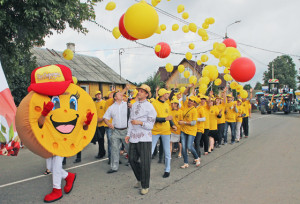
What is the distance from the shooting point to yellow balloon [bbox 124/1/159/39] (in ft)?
→ 16.4

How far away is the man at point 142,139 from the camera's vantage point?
419 centimetres

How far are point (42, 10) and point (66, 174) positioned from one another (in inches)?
191

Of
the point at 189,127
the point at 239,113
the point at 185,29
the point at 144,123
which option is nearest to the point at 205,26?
the point at 185,29

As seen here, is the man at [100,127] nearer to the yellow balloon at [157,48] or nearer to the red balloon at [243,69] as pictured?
the yellow balloon at [157,48]

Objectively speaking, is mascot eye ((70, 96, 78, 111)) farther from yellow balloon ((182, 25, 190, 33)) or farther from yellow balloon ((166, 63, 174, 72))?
yellow balloon ((182, 25, 190, 33))

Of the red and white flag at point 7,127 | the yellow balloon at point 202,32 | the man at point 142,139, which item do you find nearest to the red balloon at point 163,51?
the yellow balloon at point 202,32

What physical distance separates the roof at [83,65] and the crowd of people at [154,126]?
48.6 feet

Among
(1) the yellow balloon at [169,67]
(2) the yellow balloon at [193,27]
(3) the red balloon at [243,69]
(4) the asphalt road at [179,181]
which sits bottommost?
(4) the asphalt road at [179,181]

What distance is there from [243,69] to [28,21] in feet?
21.1

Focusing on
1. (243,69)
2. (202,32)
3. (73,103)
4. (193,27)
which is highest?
(193,27)

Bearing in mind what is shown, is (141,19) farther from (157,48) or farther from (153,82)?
(153,82)

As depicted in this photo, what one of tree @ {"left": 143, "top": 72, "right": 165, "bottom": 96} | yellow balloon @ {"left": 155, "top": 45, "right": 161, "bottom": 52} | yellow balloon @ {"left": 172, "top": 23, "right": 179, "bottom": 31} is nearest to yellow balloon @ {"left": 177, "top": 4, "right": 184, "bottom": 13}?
yellow balloon @ {"left": 172, "top": 23, "right": 179, "bottom": 31}

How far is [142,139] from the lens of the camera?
422 cm

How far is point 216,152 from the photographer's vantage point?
755cm
